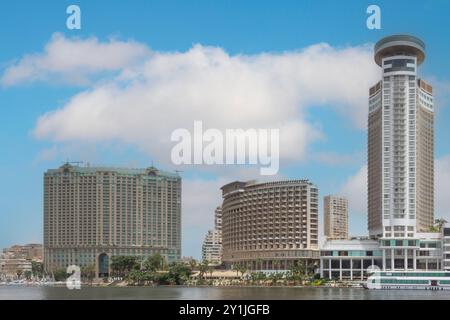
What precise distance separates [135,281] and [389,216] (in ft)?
48.5

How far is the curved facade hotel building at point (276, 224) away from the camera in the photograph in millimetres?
39438

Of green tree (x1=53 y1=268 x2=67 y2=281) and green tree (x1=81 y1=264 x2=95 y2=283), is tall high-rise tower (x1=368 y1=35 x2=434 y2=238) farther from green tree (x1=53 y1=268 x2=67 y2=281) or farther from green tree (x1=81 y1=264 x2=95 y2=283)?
green tree (x1=53 y1=268 x2=67 y2=281)

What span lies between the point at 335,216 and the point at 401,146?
21263 mm

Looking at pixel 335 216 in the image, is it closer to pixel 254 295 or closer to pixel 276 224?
pixel 276 224

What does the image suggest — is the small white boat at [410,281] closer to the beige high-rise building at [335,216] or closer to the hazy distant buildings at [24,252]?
the beige high-rise building at [335,216]

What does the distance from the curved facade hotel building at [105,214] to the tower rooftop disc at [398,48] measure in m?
20.9

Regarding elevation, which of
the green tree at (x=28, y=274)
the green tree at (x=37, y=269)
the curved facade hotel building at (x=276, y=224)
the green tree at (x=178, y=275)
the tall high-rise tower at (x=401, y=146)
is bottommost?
the green tree at (x=28, y=274)

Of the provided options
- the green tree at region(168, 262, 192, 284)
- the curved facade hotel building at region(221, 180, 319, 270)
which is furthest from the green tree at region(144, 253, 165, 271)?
the curved facade hotel building at region(221, 180, 319, 270)

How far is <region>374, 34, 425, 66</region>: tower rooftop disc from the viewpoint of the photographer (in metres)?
26.2

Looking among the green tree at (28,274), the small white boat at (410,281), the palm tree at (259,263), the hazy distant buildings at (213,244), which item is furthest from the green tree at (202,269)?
the hazy distant buildings at (213,244)

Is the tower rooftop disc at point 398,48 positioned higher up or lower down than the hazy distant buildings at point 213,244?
higher up

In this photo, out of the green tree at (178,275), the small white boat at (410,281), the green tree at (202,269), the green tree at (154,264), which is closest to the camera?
the small white boat at (410,281)

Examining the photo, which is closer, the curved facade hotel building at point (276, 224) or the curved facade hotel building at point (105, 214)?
the curved facade hotel building at point (276, 224)
